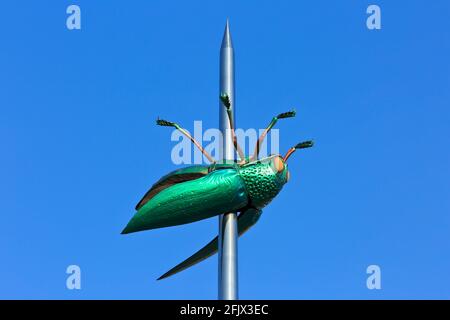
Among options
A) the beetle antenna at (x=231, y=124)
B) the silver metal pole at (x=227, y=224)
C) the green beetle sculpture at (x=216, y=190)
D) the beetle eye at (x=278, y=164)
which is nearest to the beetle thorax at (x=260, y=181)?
the green beetle sculpture at (x=216, y=190)

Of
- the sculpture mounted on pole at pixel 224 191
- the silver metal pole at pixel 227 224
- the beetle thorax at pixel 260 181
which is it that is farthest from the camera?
the beetle thorax at pixel 260 181

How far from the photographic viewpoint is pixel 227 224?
18.6m

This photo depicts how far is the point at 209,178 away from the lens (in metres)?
18.5

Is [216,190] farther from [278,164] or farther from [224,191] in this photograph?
[278,164]

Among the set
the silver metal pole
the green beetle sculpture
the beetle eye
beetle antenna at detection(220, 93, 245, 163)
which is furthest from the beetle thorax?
the silver metal pole

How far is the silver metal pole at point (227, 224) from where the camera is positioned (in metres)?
17.7

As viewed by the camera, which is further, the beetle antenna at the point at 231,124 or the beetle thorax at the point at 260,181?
the beetle thorax at the point at 260,181

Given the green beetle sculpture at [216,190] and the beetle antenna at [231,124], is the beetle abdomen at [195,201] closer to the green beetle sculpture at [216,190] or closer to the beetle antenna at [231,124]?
the green beetle sculpture at [216,190]

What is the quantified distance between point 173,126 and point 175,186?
148cm

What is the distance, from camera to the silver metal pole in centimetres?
1773

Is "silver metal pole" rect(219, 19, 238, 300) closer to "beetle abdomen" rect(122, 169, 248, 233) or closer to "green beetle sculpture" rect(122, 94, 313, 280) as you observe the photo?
"green beetle sculpture" rect(122, 94, 313, 280)

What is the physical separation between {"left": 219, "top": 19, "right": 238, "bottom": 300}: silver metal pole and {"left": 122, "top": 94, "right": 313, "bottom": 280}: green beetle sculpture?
0.23 meters

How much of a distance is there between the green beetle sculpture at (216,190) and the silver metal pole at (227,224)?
0.76 ft
